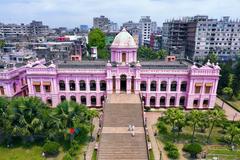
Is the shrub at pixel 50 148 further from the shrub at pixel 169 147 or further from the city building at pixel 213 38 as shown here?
the city building at pixel 213 38

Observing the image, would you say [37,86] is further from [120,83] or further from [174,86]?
[174,86]

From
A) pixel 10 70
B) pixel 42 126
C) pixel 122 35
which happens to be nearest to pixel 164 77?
pixel 122 35

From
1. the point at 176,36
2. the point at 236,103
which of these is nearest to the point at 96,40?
the point at 176,36

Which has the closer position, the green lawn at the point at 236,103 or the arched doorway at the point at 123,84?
the arched doorway at the point at 123,84

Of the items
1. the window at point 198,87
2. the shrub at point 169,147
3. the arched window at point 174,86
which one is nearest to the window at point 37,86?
the arched window at point 174,86

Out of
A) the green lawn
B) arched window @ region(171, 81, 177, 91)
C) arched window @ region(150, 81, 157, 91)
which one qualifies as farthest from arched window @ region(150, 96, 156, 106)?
the green lawn

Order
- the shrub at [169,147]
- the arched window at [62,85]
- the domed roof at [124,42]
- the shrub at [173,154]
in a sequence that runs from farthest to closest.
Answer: the domed roof at [124,42] → the arched window at [62,85] → the shrub at [169,147] → the shrub at [173,154]

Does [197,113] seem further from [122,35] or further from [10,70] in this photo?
[10,70]
